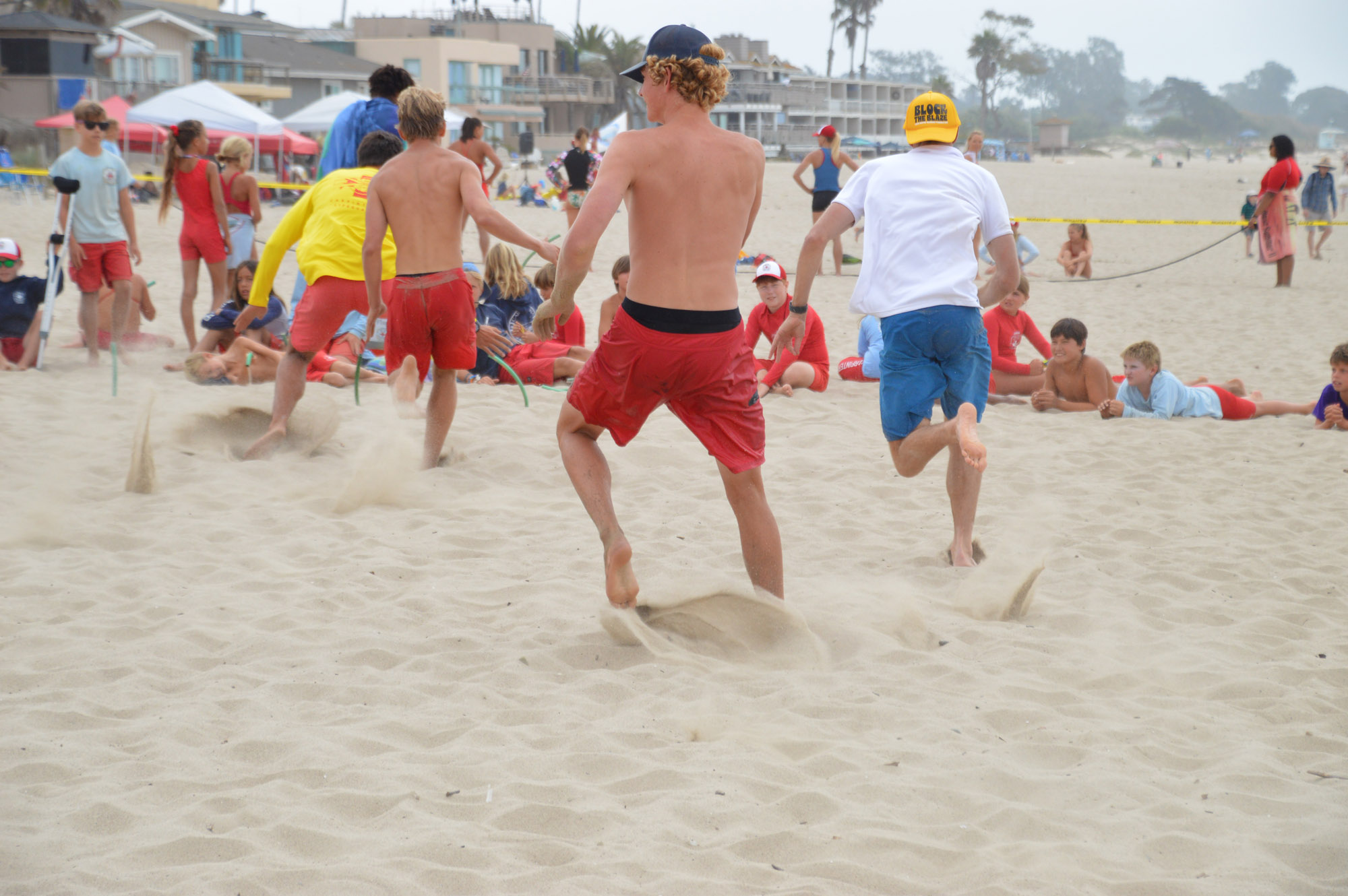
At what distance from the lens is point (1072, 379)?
23.3ft

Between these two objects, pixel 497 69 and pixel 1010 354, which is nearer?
pixel 1010 354

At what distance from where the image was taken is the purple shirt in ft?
21.6

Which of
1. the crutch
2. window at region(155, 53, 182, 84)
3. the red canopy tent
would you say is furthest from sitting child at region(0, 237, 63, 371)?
window at region(155, 53, 182, 84)

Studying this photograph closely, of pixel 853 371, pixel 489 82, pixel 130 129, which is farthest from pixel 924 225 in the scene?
pixel 489 82

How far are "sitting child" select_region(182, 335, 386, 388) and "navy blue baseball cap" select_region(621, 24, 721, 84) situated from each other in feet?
15.3

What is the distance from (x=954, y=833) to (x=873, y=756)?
363 millimetres

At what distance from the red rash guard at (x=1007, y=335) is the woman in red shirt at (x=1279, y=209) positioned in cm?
732

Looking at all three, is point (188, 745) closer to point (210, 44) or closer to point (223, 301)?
point (223, 301)

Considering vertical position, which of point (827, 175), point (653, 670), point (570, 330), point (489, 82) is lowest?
point (653, 670)

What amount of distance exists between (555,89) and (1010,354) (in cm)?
6280

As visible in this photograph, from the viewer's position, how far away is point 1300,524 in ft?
16.0

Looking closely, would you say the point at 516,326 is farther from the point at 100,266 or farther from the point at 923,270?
the point at 923,270

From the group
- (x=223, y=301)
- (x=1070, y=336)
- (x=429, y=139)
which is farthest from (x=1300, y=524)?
(x=223, y=301)

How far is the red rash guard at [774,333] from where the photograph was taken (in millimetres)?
7219
